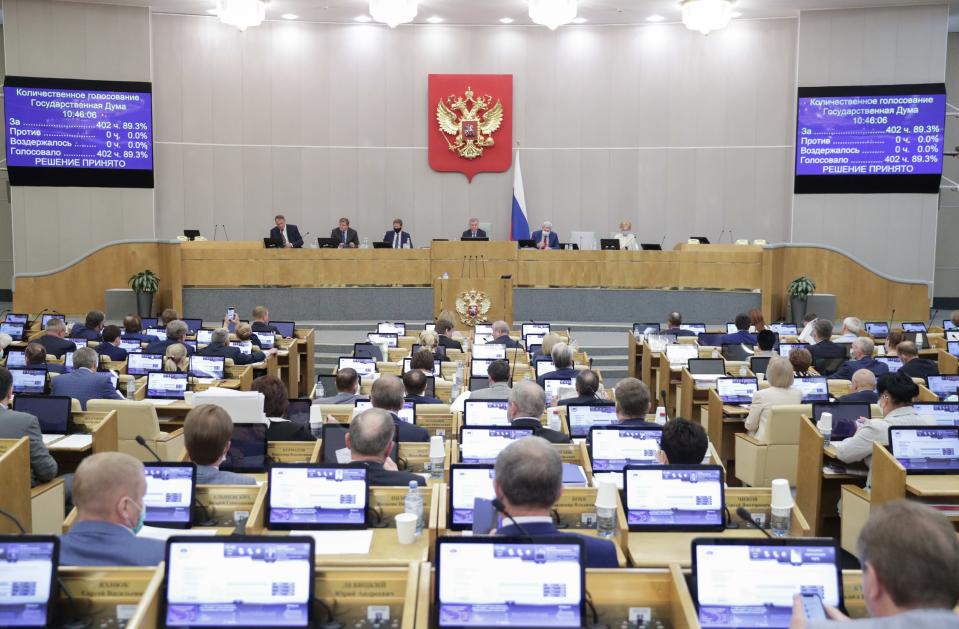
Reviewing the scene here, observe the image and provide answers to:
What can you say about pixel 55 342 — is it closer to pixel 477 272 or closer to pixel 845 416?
pixel 477 272

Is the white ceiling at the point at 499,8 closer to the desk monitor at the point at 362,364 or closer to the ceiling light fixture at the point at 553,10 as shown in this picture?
the ceiling light fixture at the point at 553,10

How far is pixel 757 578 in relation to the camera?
2953 mm

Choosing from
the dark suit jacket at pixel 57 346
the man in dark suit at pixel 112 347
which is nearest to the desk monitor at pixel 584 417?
the man in dark suit at pixel 112 347

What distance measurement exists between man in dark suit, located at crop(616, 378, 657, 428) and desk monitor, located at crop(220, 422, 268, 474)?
208 cm

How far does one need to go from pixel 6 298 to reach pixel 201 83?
689 cm

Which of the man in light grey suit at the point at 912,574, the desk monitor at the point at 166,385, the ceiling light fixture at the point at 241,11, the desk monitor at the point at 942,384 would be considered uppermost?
the ceiling light fixture at the point at 241,11

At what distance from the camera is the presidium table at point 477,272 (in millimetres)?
15211

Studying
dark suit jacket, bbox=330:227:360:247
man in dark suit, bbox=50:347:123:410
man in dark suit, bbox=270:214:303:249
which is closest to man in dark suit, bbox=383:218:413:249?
dark suit jacket, bbox=330:227:360:247

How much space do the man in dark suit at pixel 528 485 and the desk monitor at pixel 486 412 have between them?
2.80m

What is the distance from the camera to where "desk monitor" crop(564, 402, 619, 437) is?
6.11 metres

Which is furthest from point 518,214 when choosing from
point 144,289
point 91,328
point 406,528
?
point 406,528

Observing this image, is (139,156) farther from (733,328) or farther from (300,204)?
(733,328)

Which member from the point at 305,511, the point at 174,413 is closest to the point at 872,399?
the point at 305,511

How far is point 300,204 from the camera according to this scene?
60.9 ft
